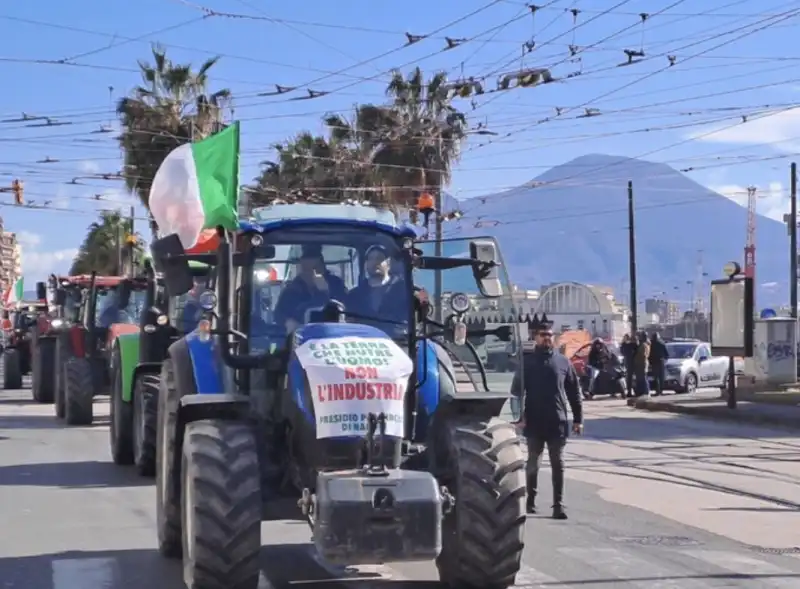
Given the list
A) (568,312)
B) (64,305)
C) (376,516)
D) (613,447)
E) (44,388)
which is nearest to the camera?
(376,516)

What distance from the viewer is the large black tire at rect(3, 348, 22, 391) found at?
33859mm

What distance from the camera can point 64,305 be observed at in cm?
2498

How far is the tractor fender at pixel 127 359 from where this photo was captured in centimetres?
1683

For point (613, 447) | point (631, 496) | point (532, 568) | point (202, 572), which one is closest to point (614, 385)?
point (613, 447)

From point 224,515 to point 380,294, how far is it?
2.08 m

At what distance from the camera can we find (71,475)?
1514cm

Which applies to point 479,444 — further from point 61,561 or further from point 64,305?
point 64,305

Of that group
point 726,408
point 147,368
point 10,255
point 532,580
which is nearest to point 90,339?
point 147,368

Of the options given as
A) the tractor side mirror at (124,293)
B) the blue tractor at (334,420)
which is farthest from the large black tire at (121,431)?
the blue tractor at (334,420)

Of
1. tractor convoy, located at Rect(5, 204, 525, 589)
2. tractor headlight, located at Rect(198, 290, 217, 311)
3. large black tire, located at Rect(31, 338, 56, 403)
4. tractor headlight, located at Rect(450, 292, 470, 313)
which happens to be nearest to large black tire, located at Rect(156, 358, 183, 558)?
tractor convoy, located at Rect(5, 204, 525, 589)

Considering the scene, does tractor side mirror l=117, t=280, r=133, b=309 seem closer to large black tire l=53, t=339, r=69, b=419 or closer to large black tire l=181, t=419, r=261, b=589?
large black tire l=53, t=339, r=69, b=419

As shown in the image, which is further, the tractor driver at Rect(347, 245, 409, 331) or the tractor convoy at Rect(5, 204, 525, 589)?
the tractor driver at Rect(347, 245, 409, 331)

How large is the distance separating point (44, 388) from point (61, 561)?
61.1ft

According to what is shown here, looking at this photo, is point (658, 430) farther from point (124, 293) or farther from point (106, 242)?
point (106, 242)
